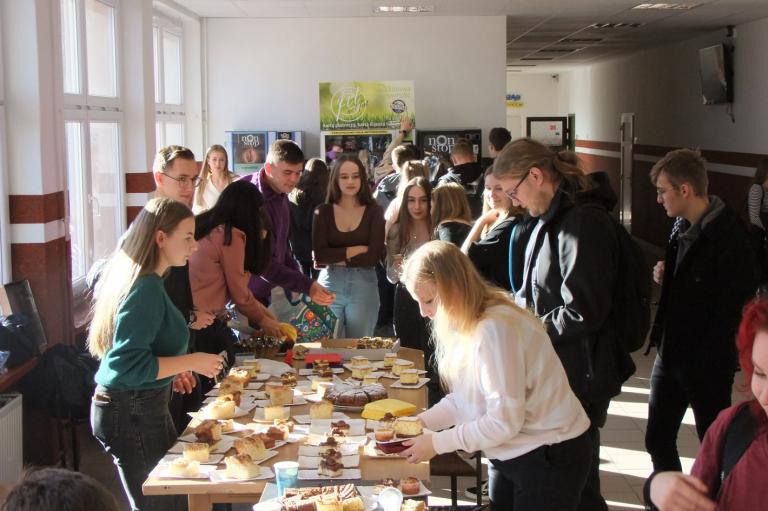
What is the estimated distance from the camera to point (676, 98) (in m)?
15.3

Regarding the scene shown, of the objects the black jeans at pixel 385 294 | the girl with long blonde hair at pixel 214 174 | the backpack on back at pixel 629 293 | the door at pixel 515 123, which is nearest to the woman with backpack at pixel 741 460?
the backpack on back at pixel 629 293

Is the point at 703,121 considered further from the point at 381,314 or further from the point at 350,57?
the point at 381,314

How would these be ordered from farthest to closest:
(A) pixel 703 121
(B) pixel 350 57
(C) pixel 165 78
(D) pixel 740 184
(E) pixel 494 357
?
(A) pixel 703 121 → (D) pixel 740 184 → (B) pixel 350 57 → (C) pixel 165 78 → (E) pixel 494 357

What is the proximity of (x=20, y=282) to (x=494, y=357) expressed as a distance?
11.0 feet

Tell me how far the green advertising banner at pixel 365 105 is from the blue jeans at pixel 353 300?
494cm

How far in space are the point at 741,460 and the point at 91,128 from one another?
6146mm

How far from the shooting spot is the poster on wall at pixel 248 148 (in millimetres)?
10680

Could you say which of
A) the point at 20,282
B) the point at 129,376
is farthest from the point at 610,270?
the point at 20,282

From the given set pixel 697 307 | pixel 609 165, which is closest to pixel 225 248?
pixel 697 307

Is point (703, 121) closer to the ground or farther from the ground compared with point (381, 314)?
farther from the ground

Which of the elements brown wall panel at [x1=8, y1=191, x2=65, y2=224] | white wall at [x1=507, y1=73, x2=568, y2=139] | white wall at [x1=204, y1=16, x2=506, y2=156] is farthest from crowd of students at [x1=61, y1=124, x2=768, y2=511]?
white wall at [x1=507, y1=73, x2=568, y2=139]

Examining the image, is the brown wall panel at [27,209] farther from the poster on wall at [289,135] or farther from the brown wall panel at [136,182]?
the poster on wall at [289,135]

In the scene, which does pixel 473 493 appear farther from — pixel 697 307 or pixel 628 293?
pixel 628 293

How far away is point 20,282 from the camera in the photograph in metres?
5.21
